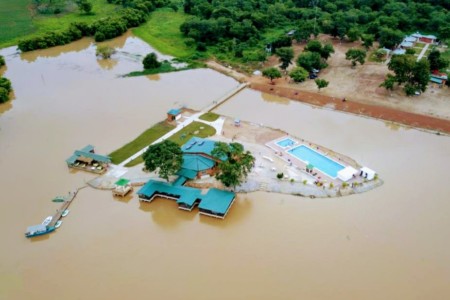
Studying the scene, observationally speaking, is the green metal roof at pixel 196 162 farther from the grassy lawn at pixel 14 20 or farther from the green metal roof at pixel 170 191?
the grassy lawn at pixel 14 20

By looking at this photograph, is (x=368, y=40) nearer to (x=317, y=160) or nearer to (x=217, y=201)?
(x=317, y=160)

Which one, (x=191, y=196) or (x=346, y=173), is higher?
(x=346, y=173)

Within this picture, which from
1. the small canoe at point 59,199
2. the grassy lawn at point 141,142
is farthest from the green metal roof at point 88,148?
the small canoe at point 59,199

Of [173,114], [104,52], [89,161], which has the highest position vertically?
[173,114]

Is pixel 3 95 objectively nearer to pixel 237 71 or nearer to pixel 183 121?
pixel 183 121


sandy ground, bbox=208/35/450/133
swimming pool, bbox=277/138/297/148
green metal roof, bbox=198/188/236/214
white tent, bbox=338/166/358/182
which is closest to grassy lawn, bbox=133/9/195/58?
sandy ground, bbox=208/35/450/133

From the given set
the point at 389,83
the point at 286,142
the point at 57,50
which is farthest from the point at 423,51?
the point at 57,50
